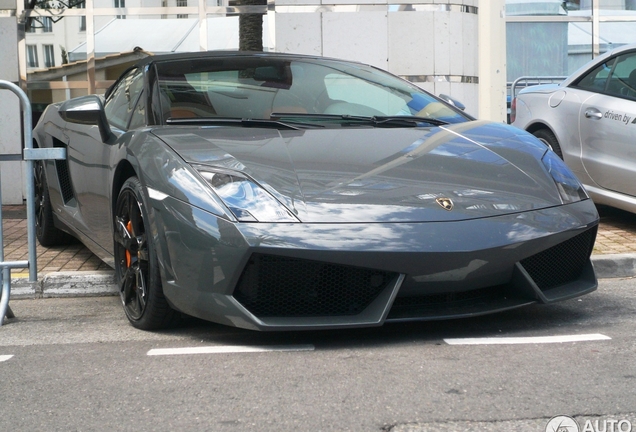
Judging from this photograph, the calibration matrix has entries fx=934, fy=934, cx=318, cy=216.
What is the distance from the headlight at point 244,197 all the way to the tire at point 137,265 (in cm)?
40

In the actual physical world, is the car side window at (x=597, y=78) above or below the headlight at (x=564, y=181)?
above

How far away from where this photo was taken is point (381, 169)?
4.01 meters

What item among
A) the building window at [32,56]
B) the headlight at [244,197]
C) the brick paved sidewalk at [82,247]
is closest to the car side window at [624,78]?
the brick paved sidewalk at [82,247]

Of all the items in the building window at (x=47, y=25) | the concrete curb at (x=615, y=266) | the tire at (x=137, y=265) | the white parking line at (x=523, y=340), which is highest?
the building window at (x=47, y=25)

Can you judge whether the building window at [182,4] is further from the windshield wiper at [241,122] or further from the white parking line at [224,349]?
the white parking line at [224,349]

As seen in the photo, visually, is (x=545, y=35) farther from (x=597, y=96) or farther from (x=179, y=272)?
(x=179, y=272)

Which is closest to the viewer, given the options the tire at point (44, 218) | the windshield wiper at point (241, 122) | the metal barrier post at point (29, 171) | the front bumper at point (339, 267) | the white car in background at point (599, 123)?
the front bumper at point (339, 267)

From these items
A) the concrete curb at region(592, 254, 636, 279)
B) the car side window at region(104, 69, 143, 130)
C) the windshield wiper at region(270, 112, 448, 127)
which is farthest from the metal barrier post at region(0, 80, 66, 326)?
the concrete curb at region(592, 254, 636, 279)

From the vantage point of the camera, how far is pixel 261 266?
11.9 ft

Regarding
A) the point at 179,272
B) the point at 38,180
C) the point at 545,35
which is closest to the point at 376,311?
the point at 179,272

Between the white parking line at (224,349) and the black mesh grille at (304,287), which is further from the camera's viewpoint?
the white parking line at (224,349)

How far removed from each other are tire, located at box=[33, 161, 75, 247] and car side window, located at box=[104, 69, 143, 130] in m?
0.89

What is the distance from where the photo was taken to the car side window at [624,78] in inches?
269

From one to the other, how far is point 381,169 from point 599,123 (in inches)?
136
